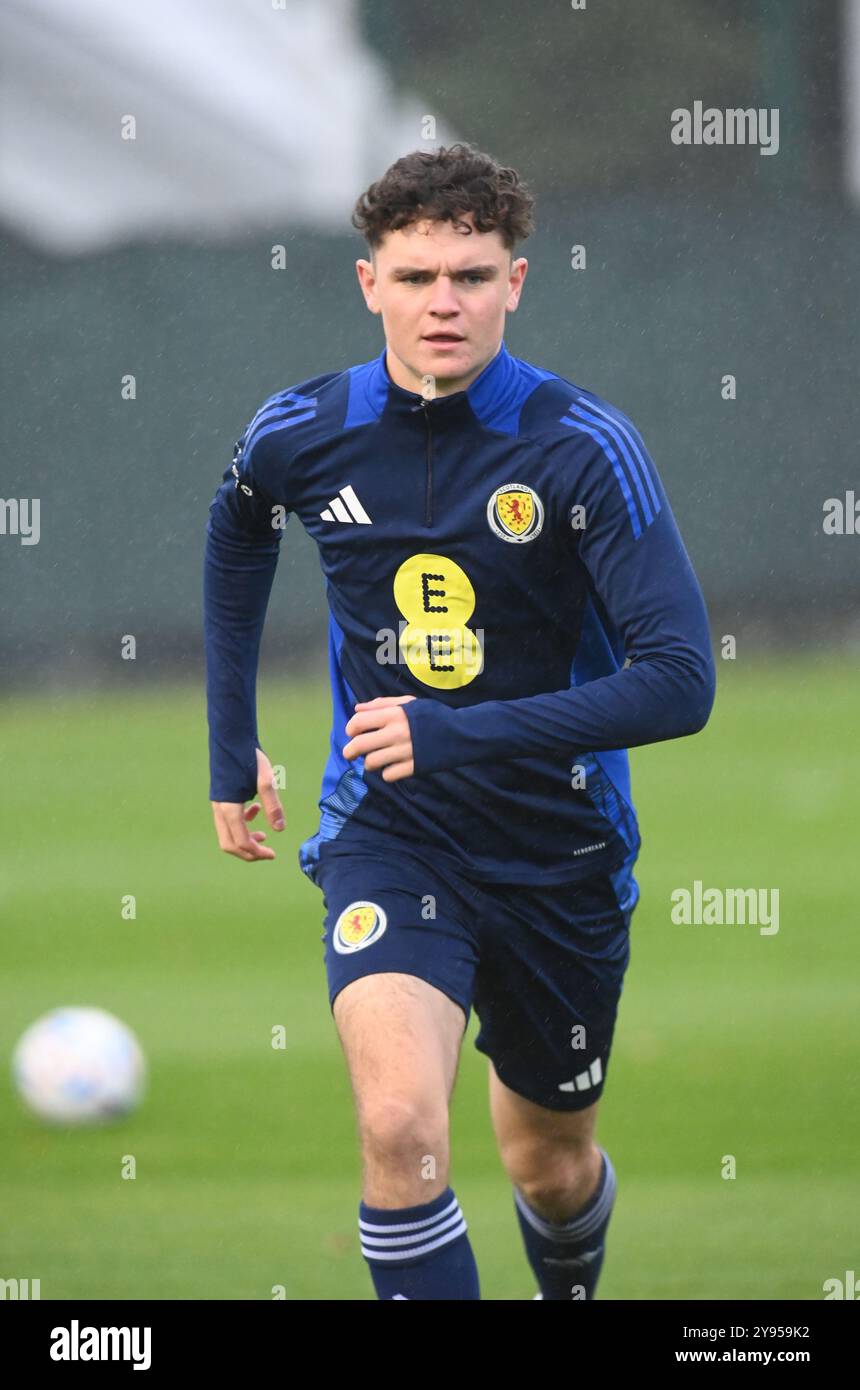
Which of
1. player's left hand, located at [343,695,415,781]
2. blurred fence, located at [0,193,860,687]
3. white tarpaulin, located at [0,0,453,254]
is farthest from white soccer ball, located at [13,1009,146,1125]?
white tarpaulin, located at [0,0,453,254]

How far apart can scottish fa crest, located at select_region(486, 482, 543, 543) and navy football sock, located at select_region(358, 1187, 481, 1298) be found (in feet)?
3.64

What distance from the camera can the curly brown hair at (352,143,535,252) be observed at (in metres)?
3.68

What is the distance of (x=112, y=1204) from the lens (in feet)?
16.8

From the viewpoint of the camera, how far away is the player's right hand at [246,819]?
13.4ft

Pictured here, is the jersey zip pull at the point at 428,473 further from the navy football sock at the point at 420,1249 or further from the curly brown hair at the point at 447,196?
the navy football sock at the point at 420,1249

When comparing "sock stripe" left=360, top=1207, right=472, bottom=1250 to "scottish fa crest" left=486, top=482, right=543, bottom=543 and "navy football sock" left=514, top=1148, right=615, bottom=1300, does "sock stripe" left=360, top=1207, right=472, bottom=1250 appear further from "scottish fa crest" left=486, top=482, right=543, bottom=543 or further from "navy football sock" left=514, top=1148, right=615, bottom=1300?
"scottish fa crest" left=486, top=482, right=543, bottom=543

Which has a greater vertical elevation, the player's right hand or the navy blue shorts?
the player's right hand

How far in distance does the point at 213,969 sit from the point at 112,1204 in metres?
2.79

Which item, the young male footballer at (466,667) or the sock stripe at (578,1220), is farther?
the sock stripe at (578,1220)

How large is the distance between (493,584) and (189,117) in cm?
1805

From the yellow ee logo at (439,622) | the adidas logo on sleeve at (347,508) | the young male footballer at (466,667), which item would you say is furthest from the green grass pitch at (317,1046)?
the adidas logo on sleeve at (347,508)

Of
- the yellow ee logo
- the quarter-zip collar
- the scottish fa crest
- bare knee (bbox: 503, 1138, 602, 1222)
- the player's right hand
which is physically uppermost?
the quarter-zip collar

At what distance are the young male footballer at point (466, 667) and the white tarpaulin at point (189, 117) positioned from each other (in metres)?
14.2

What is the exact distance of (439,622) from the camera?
374 cm
